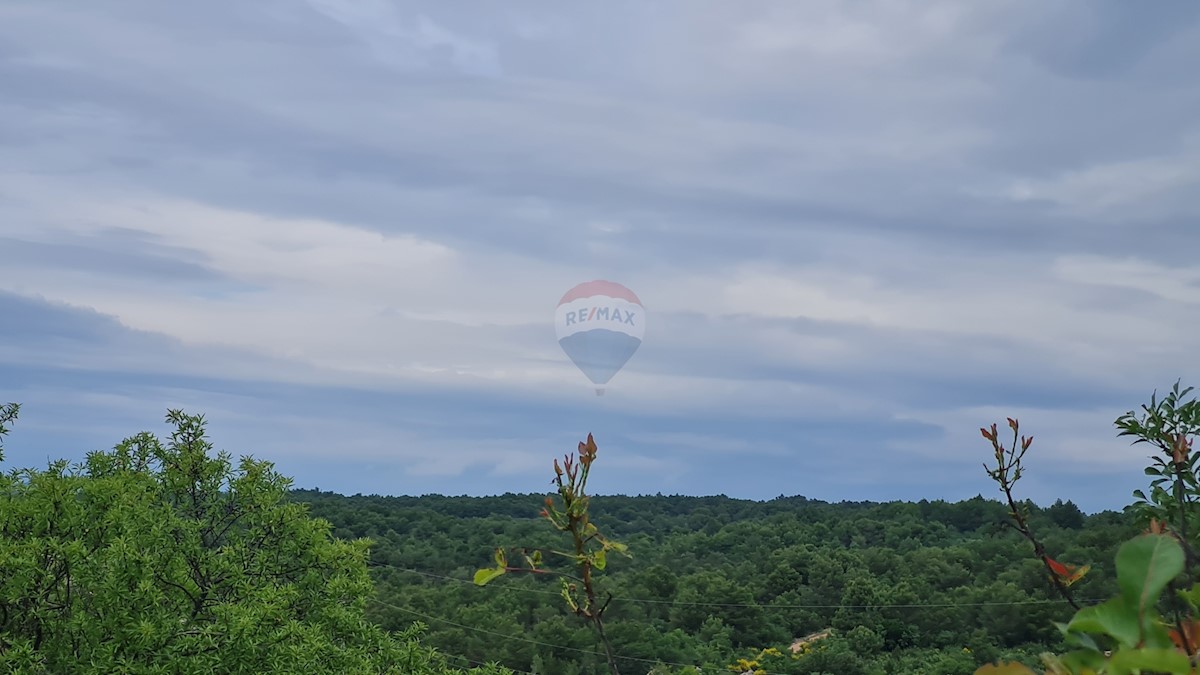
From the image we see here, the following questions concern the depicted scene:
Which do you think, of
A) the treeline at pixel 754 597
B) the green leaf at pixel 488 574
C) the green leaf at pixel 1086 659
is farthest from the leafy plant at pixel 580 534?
the treeline at pixel 754 597

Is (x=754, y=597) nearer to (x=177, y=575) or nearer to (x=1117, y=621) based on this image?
(x=177, y=575)

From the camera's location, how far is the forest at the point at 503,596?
2115mm

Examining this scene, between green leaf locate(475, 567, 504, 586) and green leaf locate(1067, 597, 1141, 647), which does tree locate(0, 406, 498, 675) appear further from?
green leaf locate(1067, 597, 1141, 647)

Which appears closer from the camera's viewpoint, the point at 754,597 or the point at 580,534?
the point at 580,534

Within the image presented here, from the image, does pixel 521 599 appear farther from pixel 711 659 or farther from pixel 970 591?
pixel 970 591

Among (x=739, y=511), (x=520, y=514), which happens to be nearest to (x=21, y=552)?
(x=520, y=514)

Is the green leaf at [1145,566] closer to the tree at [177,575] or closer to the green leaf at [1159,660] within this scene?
the green leaf at [1159,660]

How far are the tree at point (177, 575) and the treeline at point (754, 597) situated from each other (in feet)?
67.9

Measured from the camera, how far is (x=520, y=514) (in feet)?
323

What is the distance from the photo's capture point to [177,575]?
1293 centimetres

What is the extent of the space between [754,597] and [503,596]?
1336cm

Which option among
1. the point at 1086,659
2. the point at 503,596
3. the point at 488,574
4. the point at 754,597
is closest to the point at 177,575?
the point at 488,574

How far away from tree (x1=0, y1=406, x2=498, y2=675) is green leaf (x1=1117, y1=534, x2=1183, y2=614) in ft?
38.6

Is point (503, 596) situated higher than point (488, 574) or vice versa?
point (488, 574)
